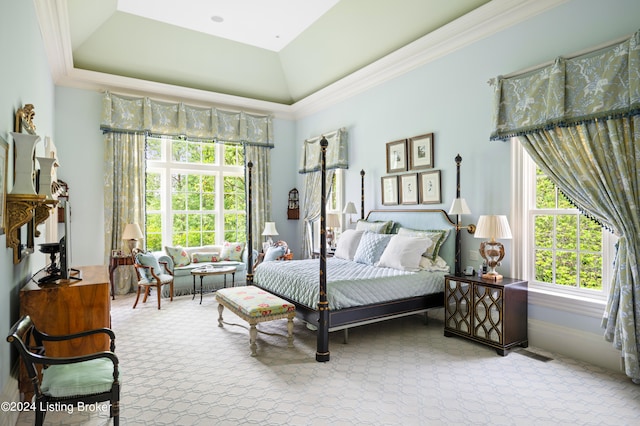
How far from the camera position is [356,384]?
121 inches

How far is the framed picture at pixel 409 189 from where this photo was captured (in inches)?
210

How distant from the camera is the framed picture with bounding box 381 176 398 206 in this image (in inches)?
222

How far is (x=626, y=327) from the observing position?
9.82ft

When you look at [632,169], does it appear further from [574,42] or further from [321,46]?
[321,46]

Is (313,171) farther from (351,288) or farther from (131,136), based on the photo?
(351,288)

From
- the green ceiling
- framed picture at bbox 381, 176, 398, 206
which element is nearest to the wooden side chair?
the green ceiling

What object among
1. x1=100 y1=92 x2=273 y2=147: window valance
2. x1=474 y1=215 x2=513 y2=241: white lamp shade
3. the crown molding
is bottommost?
x1=474 y1=215 x2=513 y2=241: white lamp shade

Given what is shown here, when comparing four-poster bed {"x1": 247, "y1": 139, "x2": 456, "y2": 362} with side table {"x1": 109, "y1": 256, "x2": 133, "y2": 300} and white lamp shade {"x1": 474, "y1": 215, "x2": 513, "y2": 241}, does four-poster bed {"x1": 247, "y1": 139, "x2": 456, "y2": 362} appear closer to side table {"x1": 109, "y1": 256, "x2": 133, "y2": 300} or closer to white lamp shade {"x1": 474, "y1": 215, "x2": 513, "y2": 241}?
white lamp shade {"x1": 474, "y1": 215, "x2": 513, "y2": 241}

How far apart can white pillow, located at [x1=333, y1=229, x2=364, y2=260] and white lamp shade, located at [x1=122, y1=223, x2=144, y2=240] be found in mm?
3256

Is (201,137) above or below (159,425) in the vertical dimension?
above

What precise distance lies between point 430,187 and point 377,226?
958mm

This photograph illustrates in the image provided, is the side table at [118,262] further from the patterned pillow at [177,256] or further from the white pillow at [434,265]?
the white pillow at [434,265]

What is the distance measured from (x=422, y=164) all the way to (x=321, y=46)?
2768mm

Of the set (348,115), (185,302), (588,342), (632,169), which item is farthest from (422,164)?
(185,302)
